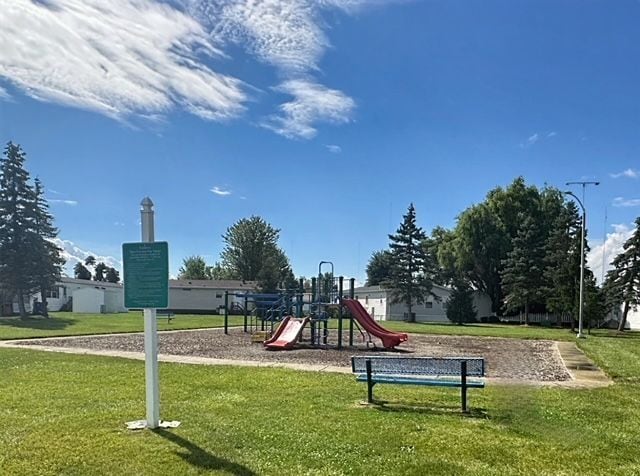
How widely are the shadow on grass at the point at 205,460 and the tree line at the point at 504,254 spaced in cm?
3463

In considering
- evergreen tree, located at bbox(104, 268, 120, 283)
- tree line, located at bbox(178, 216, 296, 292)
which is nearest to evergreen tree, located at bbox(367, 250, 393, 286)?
tree line, located at bbox(178, 216, 296, 292)

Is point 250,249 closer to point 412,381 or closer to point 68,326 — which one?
point 68,326

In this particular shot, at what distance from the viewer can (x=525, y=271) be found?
45906mm

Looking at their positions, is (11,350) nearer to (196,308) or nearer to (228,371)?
(228,371)

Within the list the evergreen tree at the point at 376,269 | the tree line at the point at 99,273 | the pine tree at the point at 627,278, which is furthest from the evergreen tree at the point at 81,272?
the pine tree at the point at 627,278

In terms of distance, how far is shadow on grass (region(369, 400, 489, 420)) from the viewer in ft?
23.5

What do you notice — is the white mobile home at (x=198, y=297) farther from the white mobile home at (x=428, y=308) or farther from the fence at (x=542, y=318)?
the fence at (x=542, y=318)

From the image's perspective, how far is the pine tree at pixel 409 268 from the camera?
5015 cm

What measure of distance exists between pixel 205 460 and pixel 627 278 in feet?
122

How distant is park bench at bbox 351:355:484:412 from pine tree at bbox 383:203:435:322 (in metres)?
42.4

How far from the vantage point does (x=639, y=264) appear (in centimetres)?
3594

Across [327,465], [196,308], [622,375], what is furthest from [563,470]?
[196,308]

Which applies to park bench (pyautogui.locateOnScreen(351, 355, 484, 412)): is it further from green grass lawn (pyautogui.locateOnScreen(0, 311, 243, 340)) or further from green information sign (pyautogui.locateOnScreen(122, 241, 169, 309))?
green grass lawn (pyautogui.locateOnScreen(0, 311, 243, 340))

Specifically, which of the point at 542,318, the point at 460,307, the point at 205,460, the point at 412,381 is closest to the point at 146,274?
the point at 205,460
